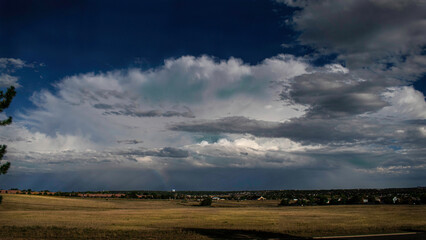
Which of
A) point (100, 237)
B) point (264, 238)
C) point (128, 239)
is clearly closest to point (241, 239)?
point (264, 238)

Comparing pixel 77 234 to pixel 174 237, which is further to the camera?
pixel 77 234

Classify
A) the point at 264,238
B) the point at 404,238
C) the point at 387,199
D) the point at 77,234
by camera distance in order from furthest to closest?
the point at 387,199 < the point at 77,234 < the point at 264,238 < the point at 404,238

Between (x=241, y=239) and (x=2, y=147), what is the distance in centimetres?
2332

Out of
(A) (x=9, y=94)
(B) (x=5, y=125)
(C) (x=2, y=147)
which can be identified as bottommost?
(C) (x=2, y=147)

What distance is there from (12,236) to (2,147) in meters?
8.23

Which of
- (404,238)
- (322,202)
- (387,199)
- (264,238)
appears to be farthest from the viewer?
(322,202)

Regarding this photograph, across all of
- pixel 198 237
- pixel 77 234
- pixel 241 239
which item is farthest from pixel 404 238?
pixel 77 234

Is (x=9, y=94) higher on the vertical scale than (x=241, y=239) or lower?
higher

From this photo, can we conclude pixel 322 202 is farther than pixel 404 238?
Yes

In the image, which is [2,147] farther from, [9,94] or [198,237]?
[198,237]

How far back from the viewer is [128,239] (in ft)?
92.6

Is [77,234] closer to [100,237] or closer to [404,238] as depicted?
[100,237]

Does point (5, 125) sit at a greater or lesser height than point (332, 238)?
greater

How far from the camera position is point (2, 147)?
30078 millimetres
